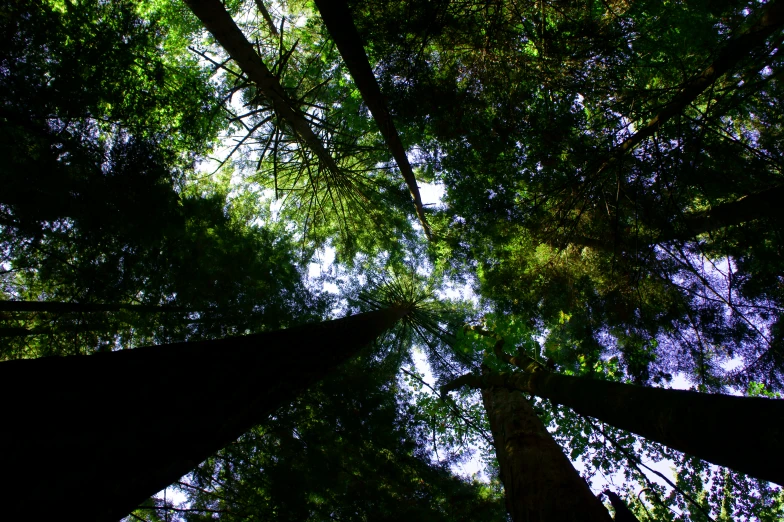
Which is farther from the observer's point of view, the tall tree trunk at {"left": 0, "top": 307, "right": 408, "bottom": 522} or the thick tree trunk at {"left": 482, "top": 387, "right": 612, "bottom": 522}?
the thick tree trunk at {"left": 482, "top": 387, "right": 612, "bottom": 522}

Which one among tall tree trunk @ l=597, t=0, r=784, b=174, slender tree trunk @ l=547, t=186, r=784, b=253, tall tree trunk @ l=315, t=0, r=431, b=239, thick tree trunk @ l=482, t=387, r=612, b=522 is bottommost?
thick tree trunk @ l=482, t=387, r=612, b=522

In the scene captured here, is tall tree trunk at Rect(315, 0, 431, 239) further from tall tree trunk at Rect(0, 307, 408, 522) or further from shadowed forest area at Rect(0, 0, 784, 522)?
tall tree trunk at Rect(0, 307, 408, 522)

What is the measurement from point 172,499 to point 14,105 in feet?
18.0

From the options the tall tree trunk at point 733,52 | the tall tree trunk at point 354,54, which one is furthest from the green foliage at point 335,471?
the tall tree trunk at point 733,52

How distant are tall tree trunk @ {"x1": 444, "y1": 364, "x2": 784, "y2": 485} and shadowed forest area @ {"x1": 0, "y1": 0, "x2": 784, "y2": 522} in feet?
0.04

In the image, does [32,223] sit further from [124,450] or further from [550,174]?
[550,174]

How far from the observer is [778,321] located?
4.84 metres

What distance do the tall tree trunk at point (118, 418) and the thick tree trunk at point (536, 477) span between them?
177 cm

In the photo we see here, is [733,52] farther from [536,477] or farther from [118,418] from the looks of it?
[118,418]

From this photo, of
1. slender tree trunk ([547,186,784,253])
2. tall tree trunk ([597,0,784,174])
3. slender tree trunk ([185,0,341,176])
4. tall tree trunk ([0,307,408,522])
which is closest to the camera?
tall tree trunk ([0,307,408,522])

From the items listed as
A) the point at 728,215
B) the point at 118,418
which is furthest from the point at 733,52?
the point at 118,418

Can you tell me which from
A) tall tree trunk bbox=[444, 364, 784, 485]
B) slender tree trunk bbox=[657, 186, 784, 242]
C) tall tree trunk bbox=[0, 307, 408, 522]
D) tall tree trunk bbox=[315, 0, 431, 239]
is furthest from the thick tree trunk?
tall tree trunk bbox=[315, 0, 431, 239]

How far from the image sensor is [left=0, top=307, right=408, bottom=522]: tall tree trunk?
87 centimetres

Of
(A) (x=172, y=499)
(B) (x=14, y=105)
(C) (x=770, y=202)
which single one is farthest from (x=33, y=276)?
(C) (x=770, y=202)
